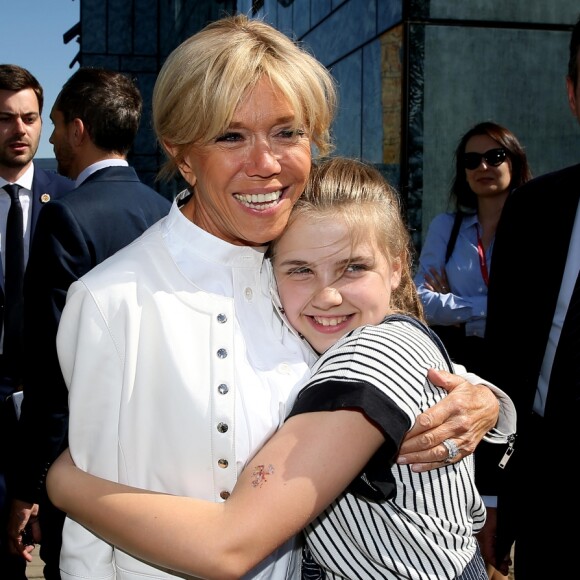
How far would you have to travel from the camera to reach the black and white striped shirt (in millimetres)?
1430

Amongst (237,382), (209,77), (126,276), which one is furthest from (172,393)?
(209,77)

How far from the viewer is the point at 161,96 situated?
1748mm

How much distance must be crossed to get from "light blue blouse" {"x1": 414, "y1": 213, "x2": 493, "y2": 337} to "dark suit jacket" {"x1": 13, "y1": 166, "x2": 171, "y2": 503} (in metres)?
1.71

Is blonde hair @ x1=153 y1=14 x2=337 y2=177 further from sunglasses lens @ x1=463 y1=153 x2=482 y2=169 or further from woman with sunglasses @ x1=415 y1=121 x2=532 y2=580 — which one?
sunglasses lens @ x1=463 y1=153 x2=482 y2=169

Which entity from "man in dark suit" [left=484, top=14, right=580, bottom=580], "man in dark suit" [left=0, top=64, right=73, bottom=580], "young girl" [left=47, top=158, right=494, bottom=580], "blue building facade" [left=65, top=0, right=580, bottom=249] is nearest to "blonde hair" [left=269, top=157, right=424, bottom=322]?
"young girl" [left=47, top=158, right=494, bottom=580]

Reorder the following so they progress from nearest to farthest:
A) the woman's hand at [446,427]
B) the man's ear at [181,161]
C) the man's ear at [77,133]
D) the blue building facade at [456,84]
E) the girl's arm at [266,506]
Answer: the girl's arm at [266,506]
the woman's hand at [446,427]
the man's ear at [181,161]
the man's ear at [77,133]
the blue building facade at [456,84]

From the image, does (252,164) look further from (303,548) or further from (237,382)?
(303,548)

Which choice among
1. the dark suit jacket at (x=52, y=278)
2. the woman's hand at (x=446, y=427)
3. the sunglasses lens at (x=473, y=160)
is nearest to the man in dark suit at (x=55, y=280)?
the dark suit jacket at (x=52, y=278)

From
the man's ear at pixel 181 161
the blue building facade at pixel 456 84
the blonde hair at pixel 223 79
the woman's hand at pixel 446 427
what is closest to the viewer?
the woman's hand at pixel 446 427

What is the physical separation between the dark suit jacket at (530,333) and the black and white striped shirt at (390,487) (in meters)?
0.95

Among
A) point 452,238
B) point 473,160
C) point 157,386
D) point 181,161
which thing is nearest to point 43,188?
point 452,238

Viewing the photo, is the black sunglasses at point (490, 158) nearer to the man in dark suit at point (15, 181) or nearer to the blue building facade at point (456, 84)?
the blue building facade at point (456, 84)

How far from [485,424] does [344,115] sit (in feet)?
19.6

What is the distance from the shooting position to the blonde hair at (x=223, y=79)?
164 cm
